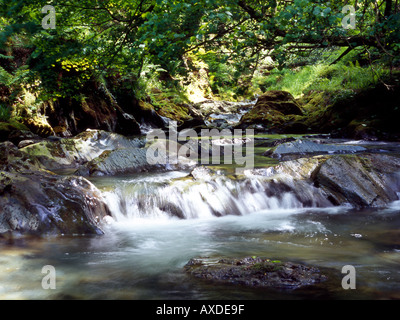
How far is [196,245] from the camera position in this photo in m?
3.59

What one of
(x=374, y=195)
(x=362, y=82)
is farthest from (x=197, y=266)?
(x=362, y=82)

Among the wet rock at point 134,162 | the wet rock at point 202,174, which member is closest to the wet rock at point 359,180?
the wet rock at point 202,174

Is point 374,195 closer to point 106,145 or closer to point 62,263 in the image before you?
point 62,263

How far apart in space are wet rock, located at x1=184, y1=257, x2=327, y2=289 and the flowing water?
0.23 ft

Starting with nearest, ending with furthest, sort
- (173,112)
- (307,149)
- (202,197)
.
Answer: (202,197) < (307,149) < (173,112)

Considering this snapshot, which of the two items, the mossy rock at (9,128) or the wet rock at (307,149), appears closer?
the wet rock at (307,149)

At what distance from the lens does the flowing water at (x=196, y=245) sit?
91.1 inches

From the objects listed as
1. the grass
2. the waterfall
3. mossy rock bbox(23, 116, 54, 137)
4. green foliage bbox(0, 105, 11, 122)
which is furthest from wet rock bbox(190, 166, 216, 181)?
green foliage bbox(0, 105, 11, 122)

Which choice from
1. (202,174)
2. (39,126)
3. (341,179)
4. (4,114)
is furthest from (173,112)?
(341,179)

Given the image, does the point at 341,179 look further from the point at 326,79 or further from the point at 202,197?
the point at 326,79

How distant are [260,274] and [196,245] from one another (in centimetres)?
133

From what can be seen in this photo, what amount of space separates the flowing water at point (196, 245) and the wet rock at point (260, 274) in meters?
0.07

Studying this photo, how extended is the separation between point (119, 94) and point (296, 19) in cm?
1000

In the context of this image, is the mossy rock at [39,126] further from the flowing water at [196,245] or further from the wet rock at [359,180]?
the wet rock at [359,180]
